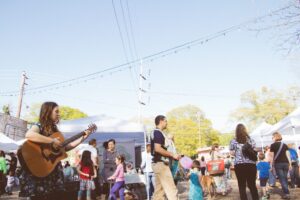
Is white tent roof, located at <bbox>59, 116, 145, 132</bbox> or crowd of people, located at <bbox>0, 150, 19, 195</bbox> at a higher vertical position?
white tent roof, located at <bbox>59, 116, 145, 132</bbox>

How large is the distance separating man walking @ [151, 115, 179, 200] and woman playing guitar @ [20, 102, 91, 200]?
2121mm

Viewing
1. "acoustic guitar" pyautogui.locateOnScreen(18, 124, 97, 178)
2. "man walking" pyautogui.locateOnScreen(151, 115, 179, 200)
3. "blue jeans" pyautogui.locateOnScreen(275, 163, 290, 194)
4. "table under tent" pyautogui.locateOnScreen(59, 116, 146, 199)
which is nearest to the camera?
"acoustic guitar" pyautogui.locateOnScreen(18, 124, 97, 178)

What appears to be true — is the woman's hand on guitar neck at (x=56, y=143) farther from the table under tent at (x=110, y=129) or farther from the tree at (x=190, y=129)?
the tree at (x=190, y=129)

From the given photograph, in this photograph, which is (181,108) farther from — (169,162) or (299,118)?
(169,162)

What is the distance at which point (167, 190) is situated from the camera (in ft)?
16.6

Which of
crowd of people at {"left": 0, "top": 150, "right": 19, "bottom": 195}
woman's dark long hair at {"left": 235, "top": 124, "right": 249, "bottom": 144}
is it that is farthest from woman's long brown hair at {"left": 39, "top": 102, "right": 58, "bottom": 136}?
crowd of people at {"left": 0, "top": 150, "right": 19, "bottom": 195}

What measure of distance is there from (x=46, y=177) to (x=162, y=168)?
8.29ft

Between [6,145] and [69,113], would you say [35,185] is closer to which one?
[6,145]

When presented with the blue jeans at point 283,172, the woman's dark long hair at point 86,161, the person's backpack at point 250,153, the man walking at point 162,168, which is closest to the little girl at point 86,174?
the woman's dark long hair at point 86,161

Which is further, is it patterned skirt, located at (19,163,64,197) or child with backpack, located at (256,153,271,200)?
child with backpack, located at (256,153,271,200)

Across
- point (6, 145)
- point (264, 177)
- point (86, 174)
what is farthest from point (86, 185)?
point (6, 145)

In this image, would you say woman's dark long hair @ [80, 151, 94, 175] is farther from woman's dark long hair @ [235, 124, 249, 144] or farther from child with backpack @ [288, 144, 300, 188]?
child with backpack @ [288, 144, 300, 188]

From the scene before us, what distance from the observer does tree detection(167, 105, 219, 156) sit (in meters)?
66.4

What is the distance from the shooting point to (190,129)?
66938 mm
